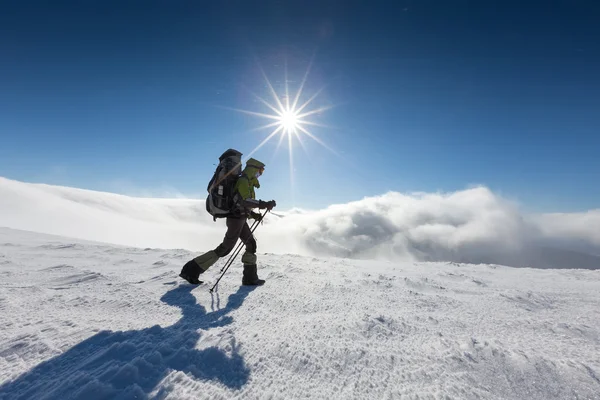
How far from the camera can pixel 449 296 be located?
174 inches

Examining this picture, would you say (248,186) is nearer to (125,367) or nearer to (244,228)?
(244,228)

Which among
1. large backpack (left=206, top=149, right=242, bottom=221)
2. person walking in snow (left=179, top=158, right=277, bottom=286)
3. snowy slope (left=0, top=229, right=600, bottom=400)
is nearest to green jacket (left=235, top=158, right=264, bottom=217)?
person walking in snow (left=179, top=158, right=277, bottom=286)

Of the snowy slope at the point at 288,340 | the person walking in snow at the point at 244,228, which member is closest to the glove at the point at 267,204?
the person walking in snow at the point at 244,228

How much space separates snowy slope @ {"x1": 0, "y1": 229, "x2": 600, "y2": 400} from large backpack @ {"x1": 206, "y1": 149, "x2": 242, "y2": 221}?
1.50 metres

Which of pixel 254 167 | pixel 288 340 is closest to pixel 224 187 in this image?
pixel 254 167

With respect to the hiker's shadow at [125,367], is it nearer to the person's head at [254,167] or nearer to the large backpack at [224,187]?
the large backpack at [224,187]

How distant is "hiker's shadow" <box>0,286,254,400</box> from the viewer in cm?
169

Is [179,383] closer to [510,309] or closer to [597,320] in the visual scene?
[510,309]

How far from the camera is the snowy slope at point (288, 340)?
184cm

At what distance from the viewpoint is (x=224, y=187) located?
215 inches

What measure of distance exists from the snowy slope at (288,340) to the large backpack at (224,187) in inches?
59.2

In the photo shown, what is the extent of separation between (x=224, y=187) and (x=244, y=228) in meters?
0.95

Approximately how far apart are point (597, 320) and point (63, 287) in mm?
7161

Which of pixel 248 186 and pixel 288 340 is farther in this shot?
pixel 248 186
